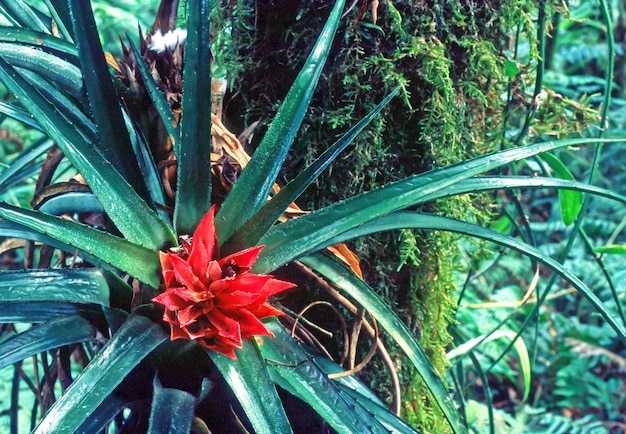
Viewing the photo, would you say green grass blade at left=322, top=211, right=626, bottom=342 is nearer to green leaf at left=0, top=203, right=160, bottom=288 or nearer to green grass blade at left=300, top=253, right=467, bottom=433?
green grass blade at left=300, top=253, right=467, bottom=433

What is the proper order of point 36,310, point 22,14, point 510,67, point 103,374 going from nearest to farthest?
point 103,374
point 36,310
point 22,14
point 510,67

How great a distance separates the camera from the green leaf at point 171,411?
19.6 inches

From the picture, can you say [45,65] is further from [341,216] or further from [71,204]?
[341,216]

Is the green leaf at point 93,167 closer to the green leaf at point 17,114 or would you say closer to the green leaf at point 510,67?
the green leaf at point 17,114

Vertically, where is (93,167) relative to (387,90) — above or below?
below

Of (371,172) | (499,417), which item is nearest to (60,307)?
(371,172)

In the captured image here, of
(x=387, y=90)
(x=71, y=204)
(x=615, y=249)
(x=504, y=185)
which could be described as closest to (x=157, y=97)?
(x=71, y=204)

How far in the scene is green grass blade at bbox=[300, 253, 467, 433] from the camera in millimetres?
636

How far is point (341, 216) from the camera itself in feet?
1.90

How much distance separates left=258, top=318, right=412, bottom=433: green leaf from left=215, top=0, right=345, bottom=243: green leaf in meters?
0.12

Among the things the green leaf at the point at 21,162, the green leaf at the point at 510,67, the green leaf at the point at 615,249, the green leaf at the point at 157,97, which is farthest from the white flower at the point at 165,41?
the green leaf at the point at 615,249

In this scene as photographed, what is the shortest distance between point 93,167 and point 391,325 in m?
0.37

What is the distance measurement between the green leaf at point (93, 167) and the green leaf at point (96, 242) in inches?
1.1

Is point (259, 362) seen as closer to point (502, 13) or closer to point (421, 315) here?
point (421, 315)
